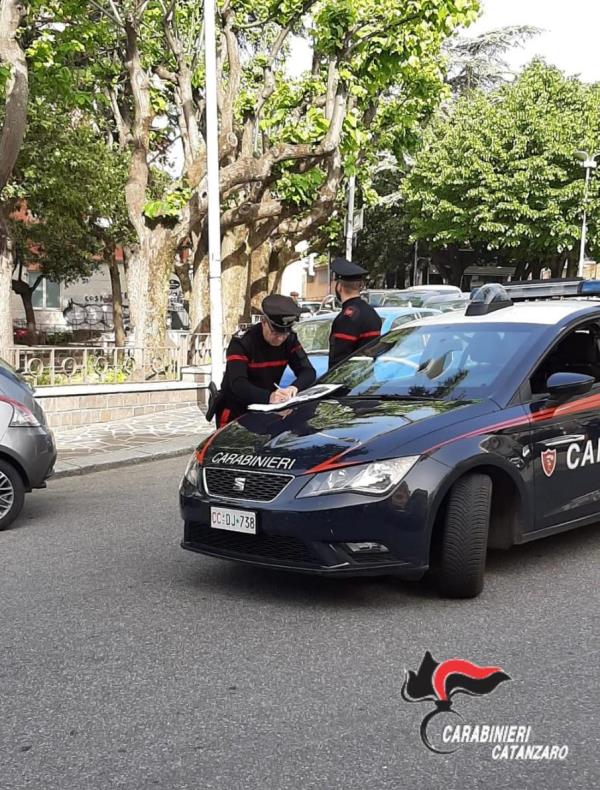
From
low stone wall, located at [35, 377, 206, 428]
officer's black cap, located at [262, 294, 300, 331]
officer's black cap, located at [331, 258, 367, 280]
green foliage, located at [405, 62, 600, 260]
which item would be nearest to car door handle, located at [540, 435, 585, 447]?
officer's black cap, located at [262, 294, 300, 331]

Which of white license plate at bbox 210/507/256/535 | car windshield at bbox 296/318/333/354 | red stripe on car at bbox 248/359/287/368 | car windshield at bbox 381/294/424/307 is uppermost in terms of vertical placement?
Result: red stripe on car at bbox 248/359/287/368

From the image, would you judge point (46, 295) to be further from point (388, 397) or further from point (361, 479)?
point (361, 479)

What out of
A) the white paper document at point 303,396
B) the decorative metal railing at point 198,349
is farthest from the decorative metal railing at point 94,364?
the white paper document at point 303,396

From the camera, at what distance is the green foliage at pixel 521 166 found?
1610 inches

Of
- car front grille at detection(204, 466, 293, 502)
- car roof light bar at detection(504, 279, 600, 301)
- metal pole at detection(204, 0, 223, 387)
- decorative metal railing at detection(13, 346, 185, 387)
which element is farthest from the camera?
metal pole at detection(204, 0, 223, 387)

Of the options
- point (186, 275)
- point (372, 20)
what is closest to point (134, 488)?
point (372, 20)

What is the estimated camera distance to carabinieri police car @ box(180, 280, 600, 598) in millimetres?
4965

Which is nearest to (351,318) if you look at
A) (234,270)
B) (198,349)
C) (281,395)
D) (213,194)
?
(281,395)

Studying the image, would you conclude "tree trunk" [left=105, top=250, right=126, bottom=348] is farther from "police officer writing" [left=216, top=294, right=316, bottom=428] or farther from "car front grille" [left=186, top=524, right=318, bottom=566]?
"car front grille" [left=186, top=524, right=318, bottom=566]

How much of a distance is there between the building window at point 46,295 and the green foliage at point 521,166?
55.7ft

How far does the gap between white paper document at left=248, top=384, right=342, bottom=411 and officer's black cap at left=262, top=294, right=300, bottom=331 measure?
525 millimetres

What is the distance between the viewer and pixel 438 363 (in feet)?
20.2

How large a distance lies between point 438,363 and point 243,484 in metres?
1.62

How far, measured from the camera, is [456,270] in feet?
175
